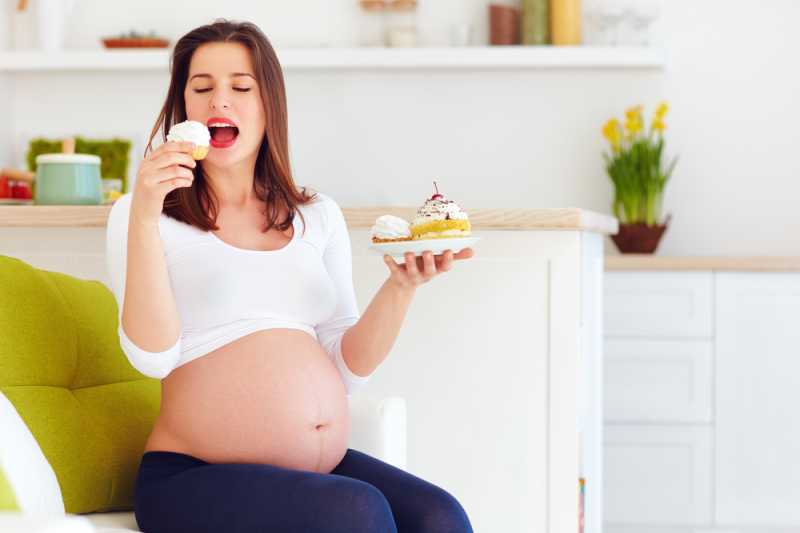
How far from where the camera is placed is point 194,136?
1399 millimetres

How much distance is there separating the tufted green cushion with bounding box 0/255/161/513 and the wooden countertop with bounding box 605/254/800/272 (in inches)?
76.4

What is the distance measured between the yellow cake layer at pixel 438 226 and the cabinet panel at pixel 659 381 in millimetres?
1863

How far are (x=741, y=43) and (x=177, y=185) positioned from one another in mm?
3064

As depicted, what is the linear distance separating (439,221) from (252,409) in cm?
39

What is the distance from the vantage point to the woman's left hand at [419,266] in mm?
1523

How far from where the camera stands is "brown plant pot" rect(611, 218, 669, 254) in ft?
12.2

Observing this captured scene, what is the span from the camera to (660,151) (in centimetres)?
375

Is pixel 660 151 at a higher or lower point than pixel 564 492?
higher

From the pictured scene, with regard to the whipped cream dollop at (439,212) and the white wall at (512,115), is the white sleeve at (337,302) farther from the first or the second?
the white wall at (512,115)

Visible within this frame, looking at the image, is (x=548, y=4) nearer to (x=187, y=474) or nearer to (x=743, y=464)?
(x=743, y=464)

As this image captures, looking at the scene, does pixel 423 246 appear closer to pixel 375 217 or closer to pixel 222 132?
pixel 222 132

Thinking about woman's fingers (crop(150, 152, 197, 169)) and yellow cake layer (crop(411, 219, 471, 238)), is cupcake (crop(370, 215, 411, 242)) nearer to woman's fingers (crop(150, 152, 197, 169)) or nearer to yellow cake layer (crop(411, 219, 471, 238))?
yellow cake layer (crop(411, 219, 471, 238))

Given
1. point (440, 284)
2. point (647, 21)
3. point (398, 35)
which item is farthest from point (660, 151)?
point (440, 284)

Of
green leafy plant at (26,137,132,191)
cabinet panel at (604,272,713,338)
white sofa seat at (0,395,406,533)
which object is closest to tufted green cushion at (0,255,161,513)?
white sofa seat at (0,395,406,533)
